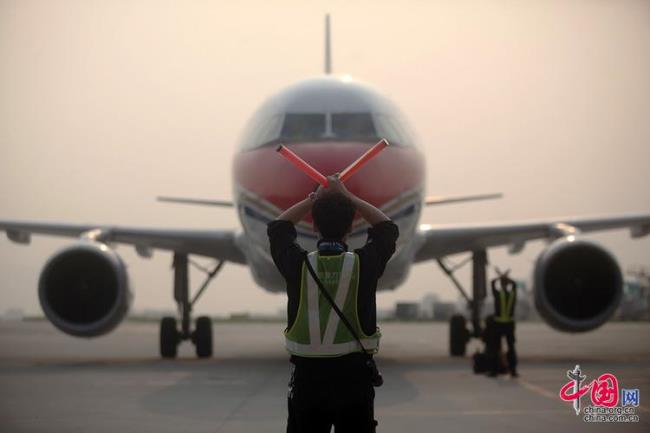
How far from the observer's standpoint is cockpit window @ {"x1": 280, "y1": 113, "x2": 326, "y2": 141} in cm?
1121

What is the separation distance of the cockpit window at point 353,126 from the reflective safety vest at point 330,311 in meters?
6.80

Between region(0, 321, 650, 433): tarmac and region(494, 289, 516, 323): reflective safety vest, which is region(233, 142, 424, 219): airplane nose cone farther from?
region(0, 321, 650, 433): tarmac

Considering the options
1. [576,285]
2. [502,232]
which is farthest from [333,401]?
[502,232]

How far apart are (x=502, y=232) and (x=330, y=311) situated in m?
10.5

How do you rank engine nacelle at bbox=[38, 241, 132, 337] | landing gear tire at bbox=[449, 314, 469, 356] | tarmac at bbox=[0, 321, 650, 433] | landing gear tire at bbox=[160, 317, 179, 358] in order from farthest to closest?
1. landing gear tire at bbox=[449, 314, 469, 356]
2. landing gear tire at bbox=[160, 317, 179, 358]
3. engine nacelle at bbox=[38, 241, 132, 337]
4. tarmac at bbox=[0, 321, 650, 433]

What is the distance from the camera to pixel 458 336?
610 inches

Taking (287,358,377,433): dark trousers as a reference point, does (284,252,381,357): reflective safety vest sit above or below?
above

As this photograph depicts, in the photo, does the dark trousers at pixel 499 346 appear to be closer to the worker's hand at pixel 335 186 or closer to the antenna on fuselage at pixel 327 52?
the antenna on fuselage at pixel 327 52

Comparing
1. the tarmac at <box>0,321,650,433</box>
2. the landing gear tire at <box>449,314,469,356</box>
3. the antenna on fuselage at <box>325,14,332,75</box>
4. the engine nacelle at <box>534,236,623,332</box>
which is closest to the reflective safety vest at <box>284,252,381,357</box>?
the tarmac at <box>0,321,650,433</box>

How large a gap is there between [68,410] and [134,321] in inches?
1192

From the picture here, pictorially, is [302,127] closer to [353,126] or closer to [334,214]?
[353,126]

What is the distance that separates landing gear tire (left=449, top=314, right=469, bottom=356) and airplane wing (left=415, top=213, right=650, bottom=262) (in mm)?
1047

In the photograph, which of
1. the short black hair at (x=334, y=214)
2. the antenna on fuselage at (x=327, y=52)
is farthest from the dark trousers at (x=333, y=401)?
the antenna on fuselage at (x=327, y=52)

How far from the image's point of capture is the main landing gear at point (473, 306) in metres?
15.5
